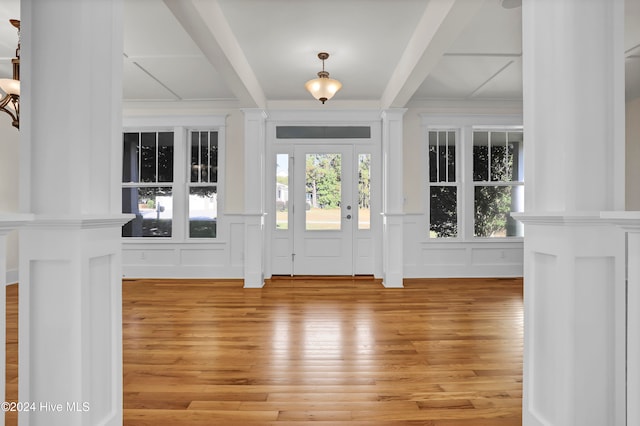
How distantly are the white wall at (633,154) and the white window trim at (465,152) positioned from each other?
5.24 ft

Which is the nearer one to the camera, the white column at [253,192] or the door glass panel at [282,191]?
the white column at [253,192]

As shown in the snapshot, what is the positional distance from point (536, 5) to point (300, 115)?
4.44 meters

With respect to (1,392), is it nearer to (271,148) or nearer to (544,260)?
(544,260)

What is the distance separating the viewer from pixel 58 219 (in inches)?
50.2

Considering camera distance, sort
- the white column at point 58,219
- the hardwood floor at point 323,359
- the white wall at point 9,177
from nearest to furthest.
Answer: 1. the white column at point 58,219
2. the hardwood floor at point 323,359
3. the white wall at point 9,177

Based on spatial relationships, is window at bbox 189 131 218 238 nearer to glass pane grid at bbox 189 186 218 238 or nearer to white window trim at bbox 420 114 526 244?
glass pane grid at bbox 189 186 218 238

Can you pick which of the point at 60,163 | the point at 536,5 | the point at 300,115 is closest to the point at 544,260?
the point at 536,5

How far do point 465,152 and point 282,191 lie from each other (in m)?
2.90

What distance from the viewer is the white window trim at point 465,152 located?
579 centimetres

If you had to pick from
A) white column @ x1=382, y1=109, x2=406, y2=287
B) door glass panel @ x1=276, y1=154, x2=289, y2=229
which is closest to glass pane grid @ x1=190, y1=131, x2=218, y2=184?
door glass panel @ x1=276, y1=154, x2=289, y2=229

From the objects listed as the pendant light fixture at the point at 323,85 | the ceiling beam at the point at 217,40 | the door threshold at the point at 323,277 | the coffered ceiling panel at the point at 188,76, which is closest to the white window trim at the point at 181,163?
the coffered ceiling panel at the point at 188,76

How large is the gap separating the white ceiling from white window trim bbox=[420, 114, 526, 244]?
379mm

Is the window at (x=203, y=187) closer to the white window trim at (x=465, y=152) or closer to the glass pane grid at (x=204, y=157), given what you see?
the glass pane grid at (x=204, y=157)

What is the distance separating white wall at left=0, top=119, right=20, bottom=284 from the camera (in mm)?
5062
